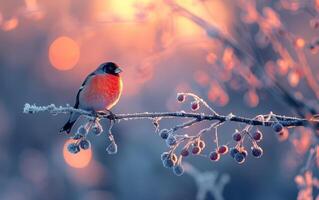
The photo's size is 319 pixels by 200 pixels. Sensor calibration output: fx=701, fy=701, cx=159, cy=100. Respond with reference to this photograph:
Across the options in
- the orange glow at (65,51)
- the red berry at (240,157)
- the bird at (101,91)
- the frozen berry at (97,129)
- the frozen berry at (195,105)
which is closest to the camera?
the red berry at (240,157)

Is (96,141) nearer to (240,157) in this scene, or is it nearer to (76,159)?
(76,159)

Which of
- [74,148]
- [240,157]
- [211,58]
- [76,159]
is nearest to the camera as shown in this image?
[240,157]

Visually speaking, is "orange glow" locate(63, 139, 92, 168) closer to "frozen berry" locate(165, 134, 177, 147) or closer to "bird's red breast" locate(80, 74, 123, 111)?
"bird's red breast" locate(80, 74, 123, 111)

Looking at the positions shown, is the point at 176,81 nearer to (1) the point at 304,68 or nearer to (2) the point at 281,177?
(2) the point at 281,177

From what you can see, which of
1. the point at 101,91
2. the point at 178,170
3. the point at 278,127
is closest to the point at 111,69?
the point at 101,91

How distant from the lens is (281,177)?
13500mm

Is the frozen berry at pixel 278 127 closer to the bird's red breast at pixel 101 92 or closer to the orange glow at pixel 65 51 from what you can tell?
the bird's red breast at pixel 101 92

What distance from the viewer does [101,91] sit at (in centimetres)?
422

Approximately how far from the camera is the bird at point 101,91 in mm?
4082

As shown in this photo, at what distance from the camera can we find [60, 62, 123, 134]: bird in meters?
4.08

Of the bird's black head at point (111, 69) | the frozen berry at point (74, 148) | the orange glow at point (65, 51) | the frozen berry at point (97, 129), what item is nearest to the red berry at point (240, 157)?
the frozen berry at point (97, 129)

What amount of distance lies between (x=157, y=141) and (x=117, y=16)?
13000 millimetres

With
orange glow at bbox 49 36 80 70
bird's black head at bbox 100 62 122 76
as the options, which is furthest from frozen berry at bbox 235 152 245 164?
orange glow at bbox 49 36 80 70

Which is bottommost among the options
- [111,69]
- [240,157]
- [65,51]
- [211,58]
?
[240,157]
